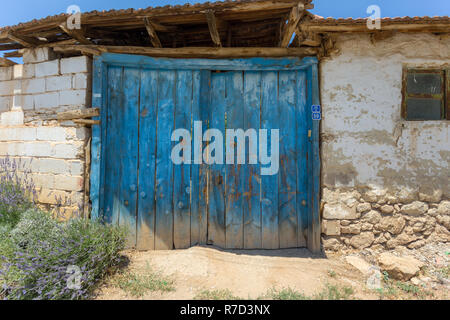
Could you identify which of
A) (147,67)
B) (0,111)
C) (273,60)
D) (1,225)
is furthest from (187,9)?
(1,225)

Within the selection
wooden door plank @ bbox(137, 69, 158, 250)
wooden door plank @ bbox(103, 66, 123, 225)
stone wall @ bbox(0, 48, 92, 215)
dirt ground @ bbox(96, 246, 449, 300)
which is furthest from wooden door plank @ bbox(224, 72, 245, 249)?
stone wall @ bbox(0, 48, 92, 215)

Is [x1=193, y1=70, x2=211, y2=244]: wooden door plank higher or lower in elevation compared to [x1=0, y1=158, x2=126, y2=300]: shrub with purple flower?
higher

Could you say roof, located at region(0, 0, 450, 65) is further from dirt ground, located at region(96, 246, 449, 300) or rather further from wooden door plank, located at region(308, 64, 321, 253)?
dirt ground, located at region(96, 246, 449, 300)

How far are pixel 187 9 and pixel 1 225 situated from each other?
3.50m

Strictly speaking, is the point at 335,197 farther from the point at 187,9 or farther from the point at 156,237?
the point at 187,9

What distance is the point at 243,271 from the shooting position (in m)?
2.62

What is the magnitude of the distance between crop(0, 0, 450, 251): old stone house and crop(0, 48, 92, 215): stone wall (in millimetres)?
20

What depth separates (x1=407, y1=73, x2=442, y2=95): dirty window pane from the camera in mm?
3053

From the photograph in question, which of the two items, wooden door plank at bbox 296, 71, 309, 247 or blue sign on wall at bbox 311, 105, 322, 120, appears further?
wooden door plank at bbox 296, 71, 309, 247

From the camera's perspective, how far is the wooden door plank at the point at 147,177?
121 inches

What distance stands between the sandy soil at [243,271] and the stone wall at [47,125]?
1333 millimetres

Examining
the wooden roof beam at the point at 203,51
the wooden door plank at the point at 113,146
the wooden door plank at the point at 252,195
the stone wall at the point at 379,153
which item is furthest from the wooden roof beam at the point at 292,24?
the wooden door plank at the point at 113,146

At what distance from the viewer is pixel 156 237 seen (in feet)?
10.1

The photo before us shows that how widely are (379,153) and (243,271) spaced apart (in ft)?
7.61
